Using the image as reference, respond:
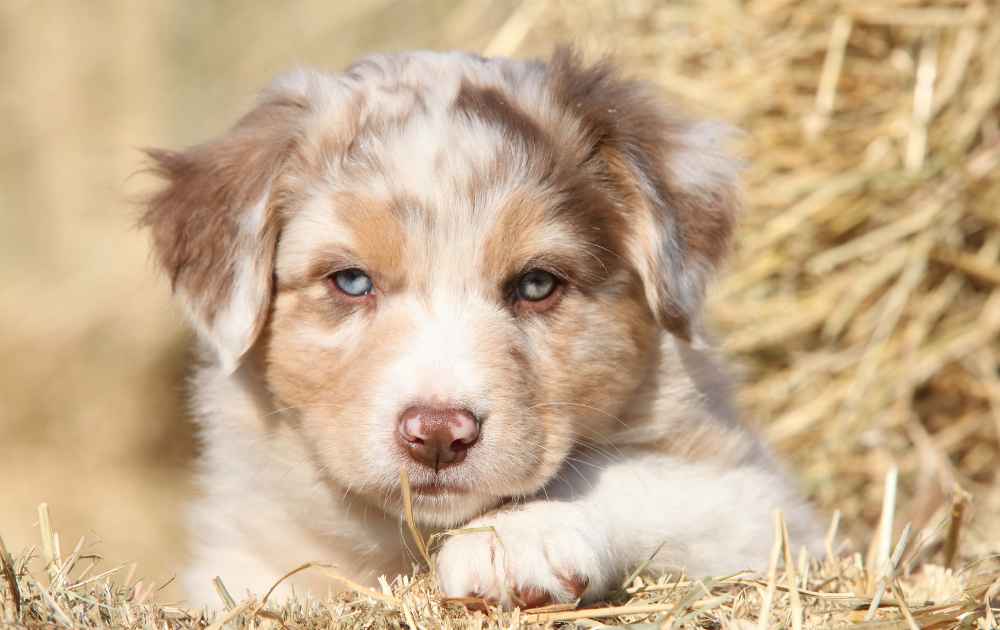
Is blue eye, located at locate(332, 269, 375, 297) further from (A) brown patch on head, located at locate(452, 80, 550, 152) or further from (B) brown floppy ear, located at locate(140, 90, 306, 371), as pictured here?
(A) brown patch on head, located at locate(452, 80, 550, 152)

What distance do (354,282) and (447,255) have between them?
338mm

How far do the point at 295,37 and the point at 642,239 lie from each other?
400 cm

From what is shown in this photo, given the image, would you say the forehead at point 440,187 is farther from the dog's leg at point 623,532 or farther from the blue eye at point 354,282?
the dog's leg at point 623,532

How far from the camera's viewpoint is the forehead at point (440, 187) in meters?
3.67

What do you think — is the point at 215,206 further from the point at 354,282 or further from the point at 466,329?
the point at 466,329

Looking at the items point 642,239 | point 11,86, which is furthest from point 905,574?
point 11,86

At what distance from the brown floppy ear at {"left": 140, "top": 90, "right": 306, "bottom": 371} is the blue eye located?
0.90 feet

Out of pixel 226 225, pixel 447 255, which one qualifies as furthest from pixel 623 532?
pixel 226 225

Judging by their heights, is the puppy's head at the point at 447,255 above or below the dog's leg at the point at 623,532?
above

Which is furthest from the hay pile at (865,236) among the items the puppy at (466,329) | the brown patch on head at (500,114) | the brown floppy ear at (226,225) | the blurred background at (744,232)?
the brown floppy ear at (226,225)

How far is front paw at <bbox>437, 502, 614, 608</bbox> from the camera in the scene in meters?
3.21

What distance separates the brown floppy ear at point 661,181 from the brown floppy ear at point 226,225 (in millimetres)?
1002

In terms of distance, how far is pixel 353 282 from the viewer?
3807 millimetres

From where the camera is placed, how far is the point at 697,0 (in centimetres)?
688
